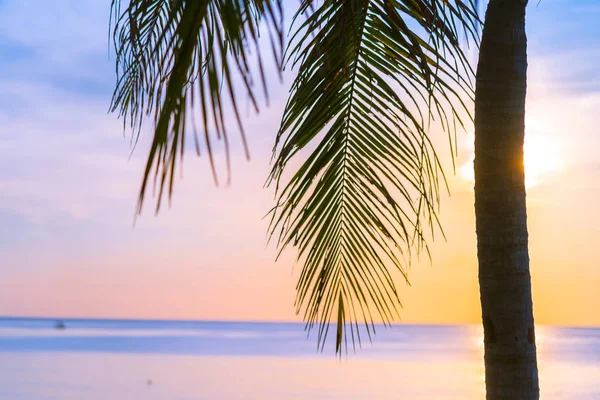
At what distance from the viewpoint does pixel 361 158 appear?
3.25m

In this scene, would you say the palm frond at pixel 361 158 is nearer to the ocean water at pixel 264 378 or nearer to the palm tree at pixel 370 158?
the palm tree at pixel 370 158

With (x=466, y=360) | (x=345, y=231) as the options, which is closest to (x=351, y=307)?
(x=345, y=231)

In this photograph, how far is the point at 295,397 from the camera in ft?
53.4

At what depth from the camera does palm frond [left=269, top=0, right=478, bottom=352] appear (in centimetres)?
303

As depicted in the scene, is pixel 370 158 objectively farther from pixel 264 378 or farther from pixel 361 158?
pixel 264 378

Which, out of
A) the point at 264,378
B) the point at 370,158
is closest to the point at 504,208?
the point at 370,158

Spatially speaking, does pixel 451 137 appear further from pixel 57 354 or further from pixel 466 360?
pixel 57 354

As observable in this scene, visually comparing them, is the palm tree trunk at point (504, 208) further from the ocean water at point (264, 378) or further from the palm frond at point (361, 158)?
the ocean water at point (264, 378)

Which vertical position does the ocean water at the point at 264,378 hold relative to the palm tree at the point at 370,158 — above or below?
below

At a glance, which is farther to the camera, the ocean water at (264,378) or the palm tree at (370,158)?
the ocean water at (264,378)

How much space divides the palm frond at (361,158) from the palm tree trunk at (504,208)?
0.12 metres

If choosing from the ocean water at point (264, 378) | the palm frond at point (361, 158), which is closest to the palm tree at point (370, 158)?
the palm frond at point (361, 158)

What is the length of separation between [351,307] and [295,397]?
44.1 feet

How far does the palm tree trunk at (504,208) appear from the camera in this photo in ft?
9.22
